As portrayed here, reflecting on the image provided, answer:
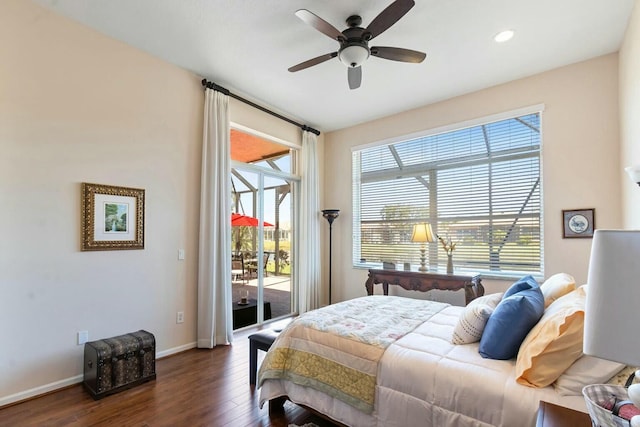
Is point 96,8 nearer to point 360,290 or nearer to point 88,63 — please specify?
point 88,63

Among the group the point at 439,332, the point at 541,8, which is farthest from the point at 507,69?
the point at 439,332

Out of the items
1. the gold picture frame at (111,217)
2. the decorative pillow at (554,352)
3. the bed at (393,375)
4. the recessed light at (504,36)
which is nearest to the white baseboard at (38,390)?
the gold picture frame at (111,217)

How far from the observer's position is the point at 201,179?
364 centimetres

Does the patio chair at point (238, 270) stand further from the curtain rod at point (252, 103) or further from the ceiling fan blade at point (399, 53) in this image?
the ceiling fan blade at point (399, 53)

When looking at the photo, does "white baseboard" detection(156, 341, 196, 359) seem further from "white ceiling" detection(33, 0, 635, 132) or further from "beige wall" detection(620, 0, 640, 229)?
"beige wall" detection(620, 0, 640, 229)

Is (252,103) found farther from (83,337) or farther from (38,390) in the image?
(38,390)

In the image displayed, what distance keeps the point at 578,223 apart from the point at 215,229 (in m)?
3.99

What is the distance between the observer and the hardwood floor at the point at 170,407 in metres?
2.15

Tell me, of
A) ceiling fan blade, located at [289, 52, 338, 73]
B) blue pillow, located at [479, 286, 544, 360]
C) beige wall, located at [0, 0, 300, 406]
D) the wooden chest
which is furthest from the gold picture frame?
blue pillow, located at [479, 286, 544, 360]

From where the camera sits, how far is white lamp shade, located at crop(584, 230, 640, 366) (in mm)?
737

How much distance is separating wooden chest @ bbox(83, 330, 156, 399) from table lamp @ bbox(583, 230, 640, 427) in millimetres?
3062

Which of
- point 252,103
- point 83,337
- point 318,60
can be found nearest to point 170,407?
point 83,337

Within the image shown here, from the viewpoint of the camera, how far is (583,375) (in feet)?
4.52

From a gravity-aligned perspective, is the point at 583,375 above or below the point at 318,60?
below
